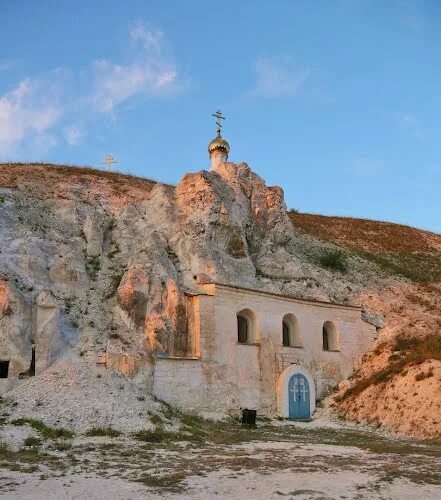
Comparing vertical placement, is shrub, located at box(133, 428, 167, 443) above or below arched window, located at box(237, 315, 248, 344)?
below

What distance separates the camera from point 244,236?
3275cm

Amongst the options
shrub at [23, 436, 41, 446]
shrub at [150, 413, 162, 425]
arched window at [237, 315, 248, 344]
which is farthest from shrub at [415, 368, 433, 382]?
shrub at [23, 436, 41, 446]

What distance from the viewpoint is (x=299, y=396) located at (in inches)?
1051

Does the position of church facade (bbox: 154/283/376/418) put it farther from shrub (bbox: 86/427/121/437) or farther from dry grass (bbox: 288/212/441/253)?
dry grass (bbox: 288/212/441/253)

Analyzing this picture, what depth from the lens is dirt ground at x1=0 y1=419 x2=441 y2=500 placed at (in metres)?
11.0

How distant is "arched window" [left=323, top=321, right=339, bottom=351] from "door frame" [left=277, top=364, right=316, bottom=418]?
8.93ft

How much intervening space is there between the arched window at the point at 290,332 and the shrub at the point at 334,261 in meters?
9.75

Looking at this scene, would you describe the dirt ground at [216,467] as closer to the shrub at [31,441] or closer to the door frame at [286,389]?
the shrub at [31,441]

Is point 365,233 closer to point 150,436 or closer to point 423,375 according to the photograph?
point 423,375

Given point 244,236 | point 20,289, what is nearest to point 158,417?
point 20,289

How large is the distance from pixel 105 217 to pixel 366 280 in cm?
1784

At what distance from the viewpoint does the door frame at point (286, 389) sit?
26031 mm

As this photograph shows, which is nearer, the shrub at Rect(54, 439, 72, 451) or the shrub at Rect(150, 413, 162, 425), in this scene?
the shrub at Rect(54, 439, 72, 451)

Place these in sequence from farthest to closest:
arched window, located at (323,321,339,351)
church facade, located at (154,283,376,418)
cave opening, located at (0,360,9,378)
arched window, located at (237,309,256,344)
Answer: arched window, located at (323,321,339,351) < arched window, located at (237,309,256,344) < church facade, located at (154,283,376,418) < cave opening, located at (0,360,9,378)
